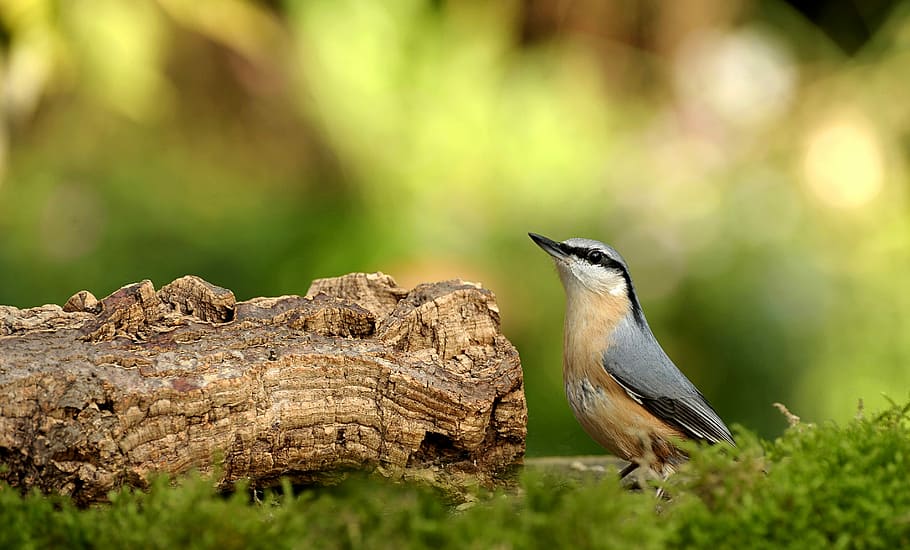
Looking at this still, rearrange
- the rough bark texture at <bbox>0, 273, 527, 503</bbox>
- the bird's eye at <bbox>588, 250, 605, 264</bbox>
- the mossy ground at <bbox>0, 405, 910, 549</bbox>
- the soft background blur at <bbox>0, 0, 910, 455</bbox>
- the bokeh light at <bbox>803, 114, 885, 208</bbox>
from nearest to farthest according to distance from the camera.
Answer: the mossy ground at <bbox>0, 405, 910, 549</bbox>, the rough bark texture at <bbox>0, 273, 527, 503</bbox>, the bird's eye at <bbox>588, 250, 605, 264</bbox>, the soft background blur at <bbox>0, 0, 910, 455</bbox>, the bokeh light at <bbox>803, 114, 885, 208</bbox>

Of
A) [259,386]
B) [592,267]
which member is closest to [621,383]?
[592,267]

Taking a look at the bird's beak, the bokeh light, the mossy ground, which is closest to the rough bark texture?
the mossy ground

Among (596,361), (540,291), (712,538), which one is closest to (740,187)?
(540,291)

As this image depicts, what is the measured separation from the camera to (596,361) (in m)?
3.27

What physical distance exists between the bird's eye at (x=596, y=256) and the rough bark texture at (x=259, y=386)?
0.64 m

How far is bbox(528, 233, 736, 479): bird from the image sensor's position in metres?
3.19

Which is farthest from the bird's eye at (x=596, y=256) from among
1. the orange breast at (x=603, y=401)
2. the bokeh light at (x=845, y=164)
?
the bokeh light at (x=845, y=164)

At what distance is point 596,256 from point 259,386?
139 centimetres

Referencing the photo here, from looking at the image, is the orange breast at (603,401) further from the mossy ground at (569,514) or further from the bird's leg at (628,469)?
the mossy ground at (569,514)

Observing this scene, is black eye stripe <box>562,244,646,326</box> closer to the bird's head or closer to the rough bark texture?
the bird's head

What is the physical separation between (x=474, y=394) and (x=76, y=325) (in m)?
1.05

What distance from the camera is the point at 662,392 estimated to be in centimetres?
322

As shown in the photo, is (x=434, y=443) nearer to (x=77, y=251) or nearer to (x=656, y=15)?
(x=77, y=251)

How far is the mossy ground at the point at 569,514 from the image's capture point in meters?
1.92
